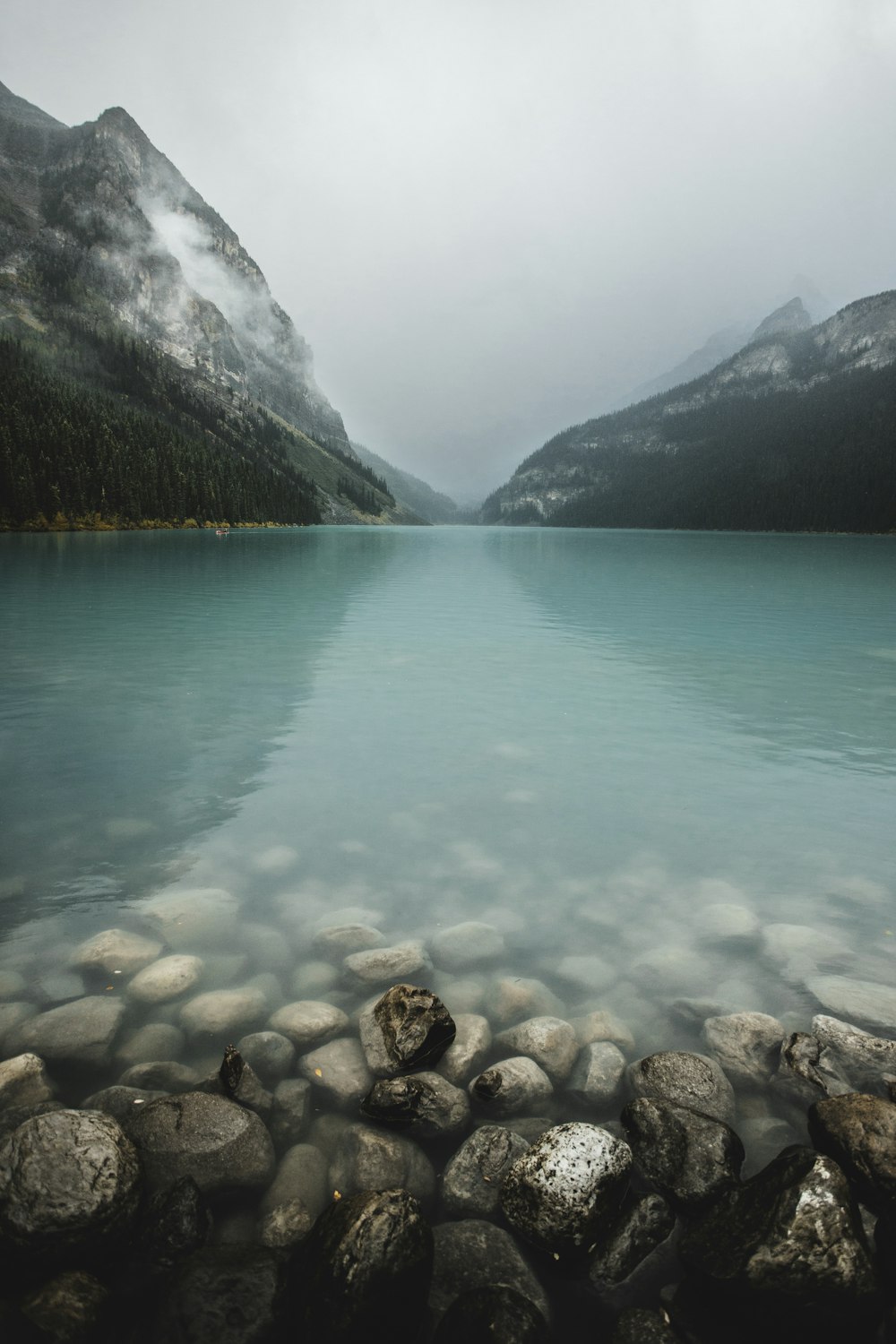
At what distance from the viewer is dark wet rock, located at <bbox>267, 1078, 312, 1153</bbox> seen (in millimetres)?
4855

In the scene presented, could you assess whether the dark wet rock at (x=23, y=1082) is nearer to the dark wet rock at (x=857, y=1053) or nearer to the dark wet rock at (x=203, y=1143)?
the dark wet rock at (x=203, y=1143)

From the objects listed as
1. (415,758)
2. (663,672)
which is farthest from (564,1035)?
(663,672)

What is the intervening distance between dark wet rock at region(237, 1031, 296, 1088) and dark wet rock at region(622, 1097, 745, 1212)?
2875mm

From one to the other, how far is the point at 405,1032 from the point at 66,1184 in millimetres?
2579

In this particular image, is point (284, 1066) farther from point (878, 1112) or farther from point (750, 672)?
point (750, 672)

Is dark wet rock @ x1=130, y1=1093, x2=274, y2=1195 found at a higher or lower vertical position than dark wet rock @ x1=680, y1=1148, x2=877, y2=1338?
lower

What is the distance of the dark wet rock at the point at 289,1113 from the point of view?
4855 millimetres

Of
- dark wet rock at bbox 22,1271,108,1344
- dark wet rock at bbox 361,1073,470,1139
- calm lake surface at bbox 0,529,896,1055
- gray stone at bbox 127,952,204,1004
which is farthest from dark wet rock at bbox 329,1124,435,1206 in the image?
gray stone at bbox 127,952,204,1004

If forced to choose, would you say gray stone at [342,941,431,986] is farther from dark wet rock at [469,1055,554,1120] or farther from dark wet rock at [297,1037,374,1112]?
dark wet rock at [469,1055,554,1120]

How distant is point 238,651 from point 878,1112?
2275 centimetres

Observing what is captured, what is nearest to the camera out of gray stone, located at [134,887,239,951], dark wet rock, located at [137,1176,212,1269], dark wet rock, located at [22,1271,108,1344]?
dark wet rock, located at [22,1271,108,1344]

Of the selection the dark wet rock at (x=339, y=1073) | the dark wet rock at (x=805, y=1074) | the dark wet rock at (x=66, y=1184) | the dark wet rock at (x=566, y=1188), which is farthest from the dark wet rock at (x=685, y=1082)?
the dark wet rock at (x=66, y=1184)

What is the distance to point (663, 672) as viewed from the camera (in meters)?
22.1

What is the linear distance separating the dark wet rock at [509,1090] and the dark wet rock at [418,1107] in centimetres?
16
